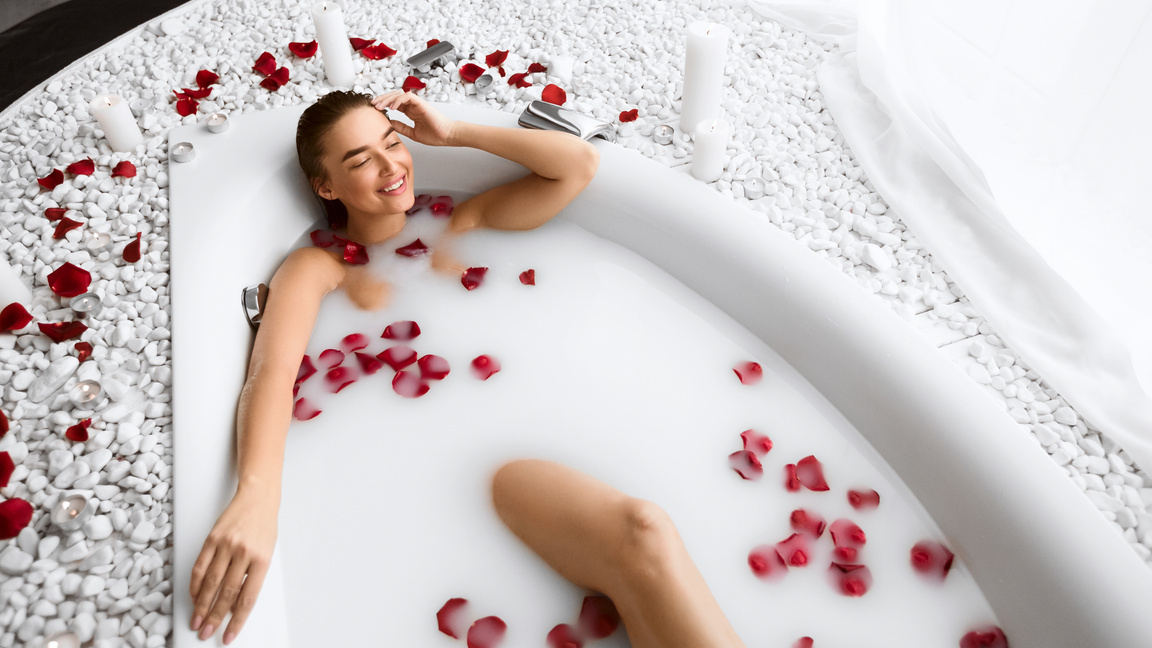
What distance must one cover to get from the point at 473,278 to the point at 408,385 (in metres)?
0.31

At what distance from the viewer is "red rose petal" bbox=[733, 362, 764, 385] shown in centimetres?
152

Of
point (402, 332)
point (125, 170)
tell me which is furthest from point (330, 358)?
point (125, 170)

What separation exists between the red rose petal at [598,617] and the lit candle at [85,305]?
3.50ft

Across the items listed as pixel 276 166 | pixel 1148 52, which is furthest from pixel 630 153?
pixel 1148 52

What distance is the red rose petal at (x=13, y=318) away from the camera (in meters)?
1.41

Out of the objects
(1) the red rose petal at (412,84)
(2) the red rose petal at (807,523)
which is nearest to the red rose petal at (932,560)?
(2) the red rose petal at (807,523)

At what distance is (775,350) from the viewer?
155cm

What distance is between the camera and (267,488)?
1.23 m

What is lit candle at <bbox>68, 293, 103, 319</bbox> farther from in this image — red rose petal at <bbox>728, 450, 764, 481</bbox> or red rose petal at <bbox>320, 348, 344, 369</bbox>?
red rose petal at <bbox>728, 450, 764, 481</bbox>

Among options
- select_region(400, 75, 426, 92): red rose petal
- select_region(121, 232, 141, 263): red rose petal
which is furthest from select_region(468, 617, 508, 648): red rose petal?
select_region(400, 75, 426, 92): red rose petal

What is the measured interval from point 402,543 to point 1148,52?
5.08 feet

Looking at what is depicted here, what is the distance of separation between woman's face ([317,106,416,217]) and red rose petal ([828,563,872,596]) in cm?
107

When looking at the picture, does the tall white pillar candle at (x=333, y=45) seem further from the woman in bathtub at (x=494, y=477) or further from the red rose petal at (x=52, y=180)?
the red rose petal at (x=52, y=180)

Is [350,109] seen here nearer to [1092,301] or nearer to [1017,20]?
[1017,20]
